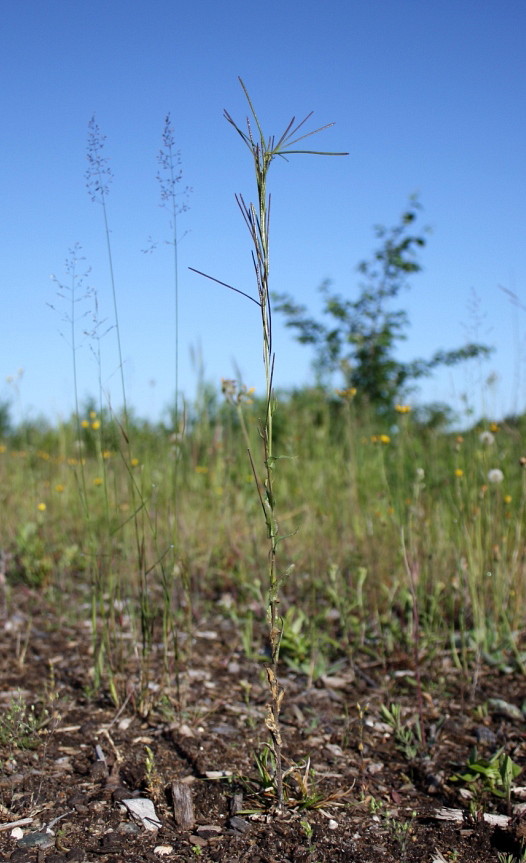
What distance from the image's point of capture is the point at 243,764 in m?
2.01

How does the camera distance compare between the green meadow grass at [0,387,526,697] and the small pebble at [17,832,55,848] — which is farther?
the green meadow grass at [0,387,526,697]

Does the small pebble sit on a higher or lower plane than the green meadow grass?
lower

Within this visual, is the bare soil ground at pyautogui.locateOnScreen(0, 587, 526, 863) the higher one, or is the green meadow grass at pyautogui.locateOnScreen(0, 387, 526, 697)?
the green meadow grass at pyautogui.locateOnScreen(0, 387, 526, 697)

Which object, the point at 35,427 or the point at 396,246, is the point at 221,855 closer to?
the point at 35,427

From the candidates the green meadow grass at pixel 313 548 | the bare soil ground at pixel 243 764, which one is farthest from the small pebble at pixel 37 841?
the green meadow grass at pixel 313 548

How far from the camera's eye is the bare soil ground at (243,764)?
5.44 feet

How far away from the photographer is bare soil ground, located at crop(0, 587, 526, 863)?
166cm

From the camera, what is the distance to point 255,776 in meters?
1.94

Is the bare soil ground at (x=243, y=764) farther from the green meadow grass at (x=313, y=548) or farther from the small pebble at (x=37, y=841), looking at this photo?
the green meadow grass at (x=313, y=548)

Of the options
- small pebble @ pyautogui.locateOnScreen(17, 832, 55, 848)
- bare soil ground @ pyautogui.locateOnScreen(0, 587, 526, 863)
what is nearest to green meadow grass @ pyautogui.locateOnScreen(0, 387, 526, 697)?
bare soil ground @ pyautogui.locateOnScreen(0, 587, 526, 863)

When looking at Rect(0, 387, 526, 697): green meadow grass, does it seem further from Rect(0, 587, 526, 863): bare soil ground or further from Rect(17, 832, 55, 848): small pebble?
Rect(17, 832, 55, 848): small pebble

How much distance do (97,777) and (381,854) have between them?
2.54 ft

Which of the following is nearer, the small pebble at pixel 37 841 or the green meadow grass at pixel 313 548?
the small pebble at pixel 37 841

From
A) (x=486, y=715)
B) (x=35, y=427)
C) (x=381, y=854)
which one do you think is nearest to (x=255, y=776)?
(x=381, y=854)
